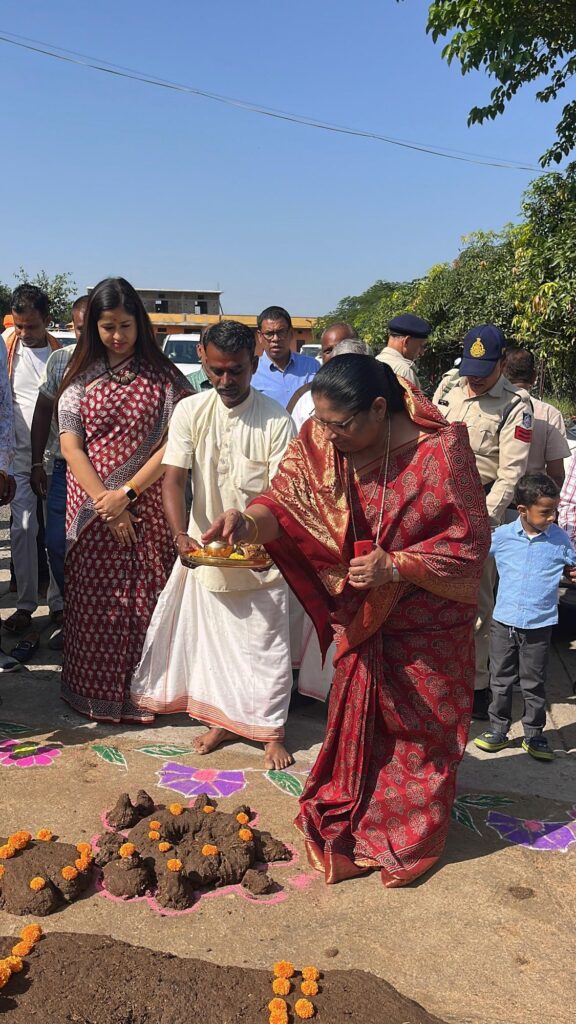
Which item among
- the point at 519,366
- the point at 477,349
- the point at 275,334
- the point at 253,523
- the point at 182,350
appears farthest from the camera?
the point at 182,350

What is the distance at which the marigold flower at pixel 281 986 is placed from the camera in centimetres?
233

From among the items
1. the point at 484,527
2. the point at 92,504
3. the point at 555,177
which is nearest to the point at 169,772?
the point at 92,504

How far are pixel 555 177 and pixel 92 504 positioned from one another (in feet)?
24.7

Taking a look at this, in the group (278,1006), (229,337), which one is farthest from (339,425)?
(278,1006)

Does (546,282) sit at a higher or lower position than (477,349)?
higher

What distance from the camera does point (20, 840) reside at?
2.97 m

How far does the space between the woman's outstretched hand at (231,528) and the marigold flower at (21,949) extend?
4.44ft

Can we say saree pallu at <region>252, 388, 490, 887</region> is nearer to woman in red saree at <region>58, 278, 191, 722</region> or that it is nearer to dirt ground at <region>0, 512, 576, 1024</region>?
dirt ground at <region>0, 512, 576, 1024</region>

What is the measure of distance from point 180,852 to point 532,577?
2.09m

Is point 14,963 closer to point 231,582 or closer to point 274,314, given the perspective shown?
point 231,582

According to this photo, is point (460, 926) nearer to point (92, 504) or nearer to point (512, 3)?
point (92, 504)

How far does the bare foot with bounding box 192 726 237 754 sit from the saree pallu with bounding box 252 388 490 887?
86 centimetres

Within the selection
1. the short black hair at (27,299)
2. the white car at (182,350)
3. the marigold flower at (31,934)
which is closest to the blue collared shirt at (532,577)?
the marigold flower at (31,934)

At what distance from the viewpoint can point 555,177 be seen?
9.46 metres
